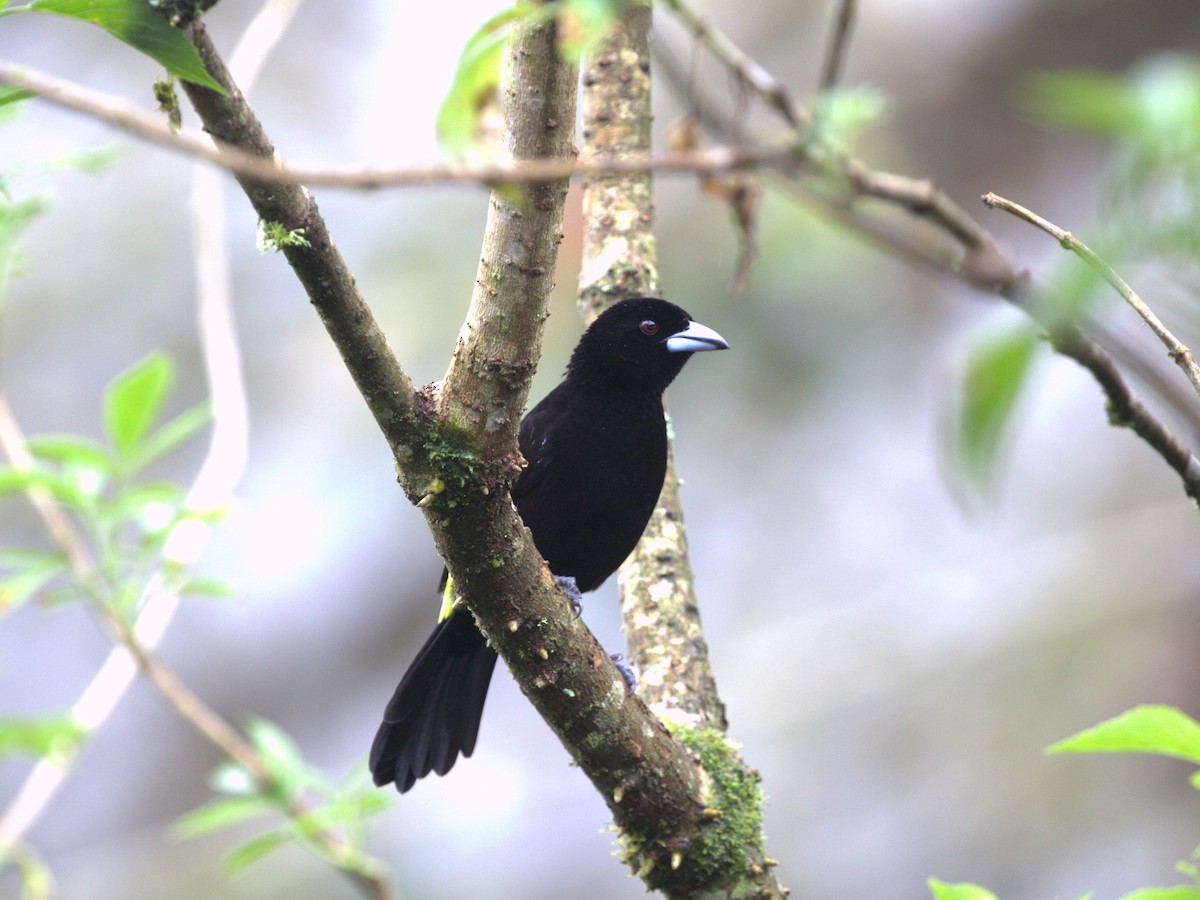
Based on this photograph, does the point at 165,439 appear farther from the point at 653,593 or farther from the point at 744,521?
the point at 744,521

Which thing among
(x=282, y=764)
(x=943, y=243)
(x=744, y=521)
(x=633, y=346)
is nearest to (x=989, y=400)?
(x=943, y=243)

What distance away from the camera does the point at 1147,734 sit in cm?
174

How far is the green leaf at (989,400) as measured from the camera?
2.46 feet

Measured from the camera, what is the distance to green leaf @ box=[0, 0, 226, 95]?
1507 mm

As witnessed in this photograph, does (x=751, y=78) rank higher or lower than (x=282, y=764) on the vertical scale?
higher

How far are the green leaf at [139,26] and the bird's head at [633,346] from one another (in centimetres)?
263

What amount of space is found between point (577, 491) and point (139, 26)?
2.48 meters

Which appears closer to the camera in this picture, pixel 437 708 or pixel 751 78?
pixel 751 78

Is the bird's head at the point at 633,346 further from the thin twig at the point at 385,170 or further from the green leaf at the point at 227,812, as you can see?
the thin twig at the point at 385,170

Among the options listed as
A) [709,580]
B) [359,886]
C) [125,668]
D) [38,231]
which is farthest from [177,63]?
[38,231]

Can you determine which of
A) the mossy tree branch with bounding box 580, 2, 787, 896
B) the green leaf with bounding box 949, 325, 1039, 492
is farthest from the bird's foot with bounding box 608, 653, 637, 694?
the green leaf with bounding box 949, 325, 1039, 492

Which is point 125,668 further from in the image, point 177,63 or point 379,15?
point 379,15

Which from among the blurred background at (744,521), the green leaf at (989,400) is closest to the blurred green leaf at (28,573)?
the green leaf at (989,400)

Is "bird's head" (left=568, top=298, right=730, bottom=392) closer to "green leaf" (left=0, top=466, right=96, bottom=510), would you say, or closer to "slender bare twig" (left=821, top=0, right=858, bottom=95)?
"green leaf" (left=0, top=466, right=96, bottom=510)
